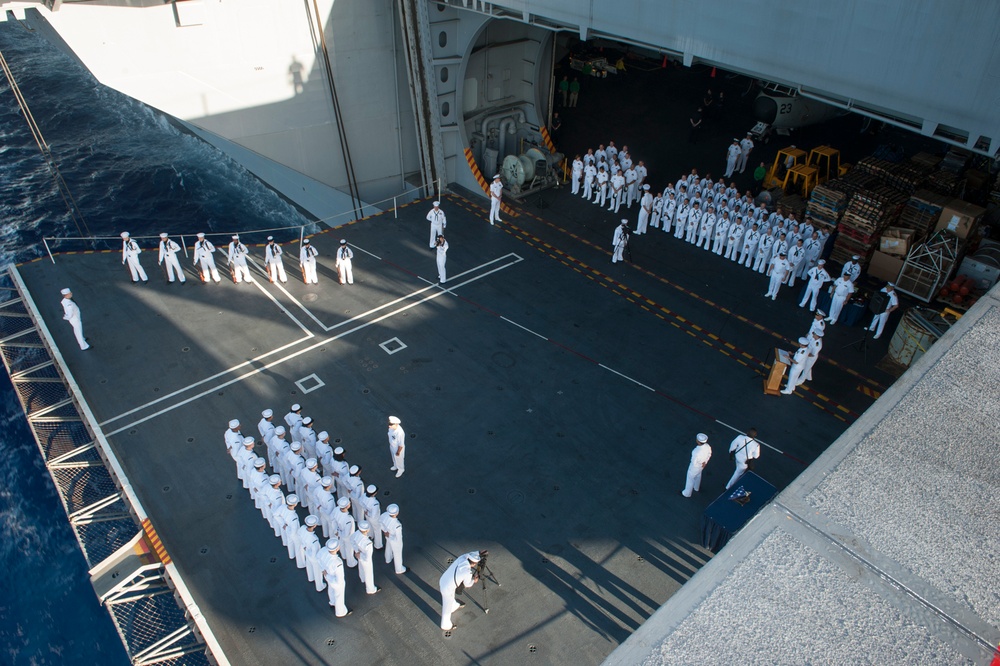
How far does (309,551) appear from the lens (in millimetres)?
11586

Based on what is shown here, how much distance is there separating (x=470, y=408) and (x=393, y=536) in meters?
4.59

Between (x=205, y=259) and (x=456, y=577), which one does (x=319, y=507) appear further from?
(x=205, y=259)

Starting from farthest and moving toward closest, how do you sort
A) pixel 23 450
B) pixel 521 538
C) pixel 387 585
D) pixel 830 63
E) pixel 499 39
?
pixel 499 39 < pixel 23 450 < pixel 830 63 < pixel 521 538 < pixel 387 585

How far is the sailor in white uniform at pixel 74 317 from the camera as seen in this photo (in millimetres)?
16484

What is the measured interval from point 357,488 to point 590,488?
14.7 feet

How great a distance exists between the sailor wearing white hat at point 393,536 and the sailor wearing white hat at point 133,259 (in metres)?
11.6

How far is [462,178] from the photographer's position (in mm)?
25969

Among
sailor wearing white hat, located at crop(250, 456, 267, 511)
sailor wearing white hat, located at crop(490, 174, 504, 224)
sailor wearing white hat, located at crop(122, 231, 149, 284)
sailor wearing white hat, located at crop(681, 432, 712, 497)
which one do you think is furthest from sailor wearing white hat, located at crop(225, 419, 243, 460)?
sailor wearing white hat, located at crop(490, 174, 504, 224)

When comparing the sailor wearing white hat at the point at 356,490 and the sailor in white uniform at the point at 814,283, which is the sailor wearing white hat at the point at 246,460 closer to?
the sailor wearing white hat at the point at 356,490

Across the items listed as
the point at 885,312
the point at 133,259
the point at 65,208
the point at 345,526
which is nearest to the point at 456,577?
the point at 345,526

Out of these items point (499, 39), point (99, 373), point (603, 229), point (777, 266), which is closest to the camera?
point (99, 373)

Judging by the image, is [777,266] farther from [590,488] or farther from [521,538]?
[521,538]

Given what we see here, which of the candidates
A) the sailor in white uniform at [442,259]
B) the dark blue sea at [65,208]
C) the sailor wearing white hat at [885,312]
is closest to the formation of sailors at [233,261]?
the sailor in white uniform at [442,259]

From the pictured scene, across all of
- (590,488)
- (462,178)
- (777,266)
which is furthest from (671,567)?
(462,178)
